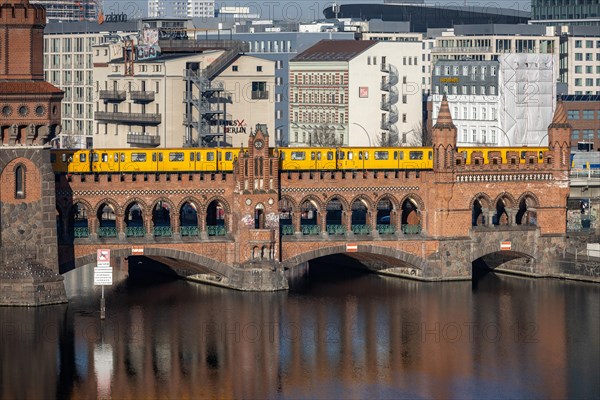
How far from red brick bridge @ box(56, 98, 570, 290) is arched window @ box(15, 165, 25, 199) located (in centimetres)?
485

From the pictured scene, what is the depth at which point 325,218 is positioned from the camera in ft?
519

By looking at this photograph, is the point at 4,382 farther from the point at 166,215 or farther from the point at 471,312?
the point at 166,215

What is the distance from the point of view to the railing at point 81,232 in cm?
15188

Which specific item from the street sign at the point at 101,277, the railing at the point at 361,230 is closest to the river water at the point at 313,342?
the street sign at the point at 101,277

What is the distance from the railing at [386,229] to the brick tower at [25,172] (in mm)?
27162

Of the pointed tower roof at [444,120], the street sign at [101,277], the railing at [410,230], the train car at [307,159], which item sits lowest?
the street sign at [101,277]

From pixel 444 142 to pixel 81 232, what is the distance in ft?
96.6

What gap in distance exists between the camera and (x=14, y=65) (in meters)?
147

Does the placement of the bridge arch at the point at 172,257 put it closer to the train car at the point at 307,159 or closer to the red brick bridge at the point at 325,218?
the red brick bridge at the point at 325,218

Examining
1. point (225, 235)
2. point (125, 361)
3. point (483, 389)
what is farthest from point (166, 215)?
point (483, 389)

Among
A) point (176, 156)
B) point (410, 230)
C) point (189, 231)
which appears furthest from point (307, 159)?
point (189, 231)

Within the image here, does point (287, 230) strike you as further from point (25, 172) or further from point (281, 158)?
point (25, 172)

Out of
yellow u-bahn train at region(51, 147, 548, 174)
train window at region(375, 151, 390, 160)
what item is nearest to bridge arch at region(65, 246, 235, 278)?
yellow u-bahn train at region(51, 147, 548, 174)

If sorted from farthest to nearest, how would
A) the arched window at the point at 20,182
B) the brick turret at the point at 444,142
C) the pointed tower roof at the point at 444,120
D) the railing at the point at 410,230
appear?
the railing at the point at 410,230 < the pointed tower roof at the point at 444,120 < the brick turret at the point at 444,142 < the arched window at the point at 20,182
